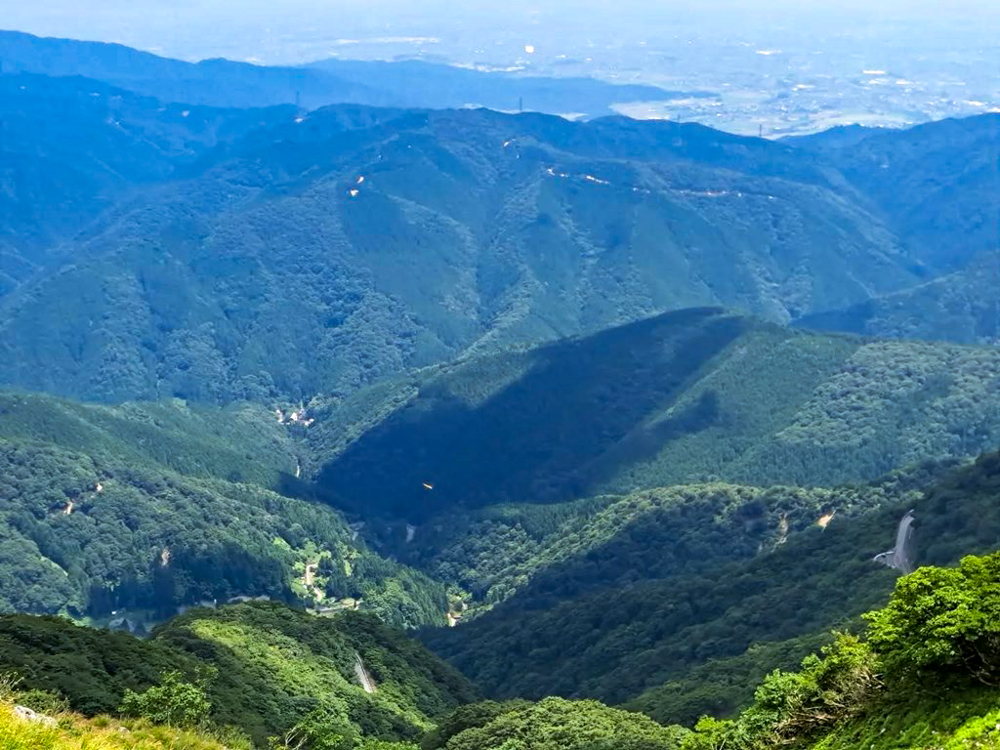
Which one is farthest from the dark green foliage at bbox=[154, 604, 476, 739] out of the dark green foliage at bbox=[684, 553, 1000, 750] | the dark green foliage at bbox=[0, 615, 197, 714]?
the dark green foliage at bbox=[684, 553, 1000, 750]

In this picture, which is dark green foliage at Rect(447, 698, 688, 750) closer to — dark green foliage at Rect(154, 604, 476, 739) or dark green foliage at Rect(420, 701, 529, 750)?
dark green foliage at Rect(420, 701, 529, 750)

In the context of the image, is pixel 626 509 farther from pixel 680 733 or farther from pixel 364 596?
pixel 680 733

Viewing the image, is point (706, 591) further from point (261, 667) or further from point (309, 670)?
point (261, 667)

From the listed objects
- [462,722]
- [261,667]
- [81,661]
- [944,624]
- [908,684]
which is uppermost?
[944,624]

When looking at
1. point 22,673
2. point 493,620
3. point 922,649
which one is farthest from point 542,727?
point 493,620

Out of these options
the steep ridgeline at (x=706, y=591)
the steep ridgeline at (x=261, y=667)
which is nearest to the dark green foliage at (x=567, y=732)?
the steep ridgeline at (x=261, y=667)

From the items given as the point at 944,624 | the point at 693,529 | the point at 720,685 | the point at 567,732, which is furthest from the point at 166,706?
the point at 693,529

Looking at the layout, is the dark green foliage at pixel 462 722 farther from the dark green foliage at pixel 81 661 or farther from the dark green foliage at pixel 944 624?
the dark green foliage at pixel 944 624
